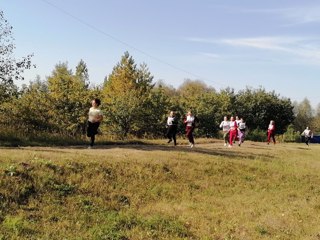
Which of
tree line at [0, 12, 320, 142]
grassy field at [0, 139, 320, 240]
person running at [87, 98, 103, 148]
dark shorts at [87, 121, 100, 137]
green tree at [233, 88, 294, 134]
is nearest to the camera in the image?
grassy field at [0, 139, 320, 240]

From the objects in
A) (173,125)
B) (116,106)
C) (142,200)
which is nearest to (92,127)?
(142,200)

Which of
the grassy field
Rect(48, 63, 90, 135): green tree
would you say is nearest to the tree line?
Rect(48, 63, 90, 135): green tree

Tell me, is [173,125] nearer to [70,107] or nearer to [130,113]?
[130,113]

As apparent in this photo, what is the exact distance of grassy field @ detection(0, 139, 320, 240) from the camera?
9.30m

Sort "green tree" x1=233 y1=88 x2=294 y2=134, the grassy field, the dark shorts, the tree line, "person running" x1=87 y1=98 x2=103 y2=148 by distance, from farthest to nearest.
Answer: "green tree" x1=233 y1=88 x2=294 y2=134, the tree line, the dark shorts, "person running" x1=87 y1=98 x2=103 y2=148, the grassy field

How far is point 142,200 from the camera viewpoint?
38.2 ft

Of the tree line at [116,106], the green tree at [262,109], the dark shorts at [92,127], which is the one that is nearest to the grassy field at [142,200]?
the dark shorts at [92,127]

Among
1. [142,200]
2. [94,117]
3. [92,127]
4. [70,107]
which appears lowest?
[142,200]

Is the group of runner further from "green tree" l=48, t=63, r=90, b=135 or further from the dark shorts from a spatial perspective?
"green tree" l=48, t=63, r=90, b=135

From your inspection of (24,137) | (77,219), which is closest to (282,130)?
(24,137)

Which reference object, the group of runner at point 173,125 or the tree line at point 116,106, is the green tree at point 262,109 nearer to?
the tree line at point 116,106

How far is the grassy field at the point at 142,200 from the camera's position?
9305 mm

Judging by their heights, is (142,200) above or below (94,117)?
below

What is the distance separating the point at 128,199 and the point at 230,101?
36.5m
